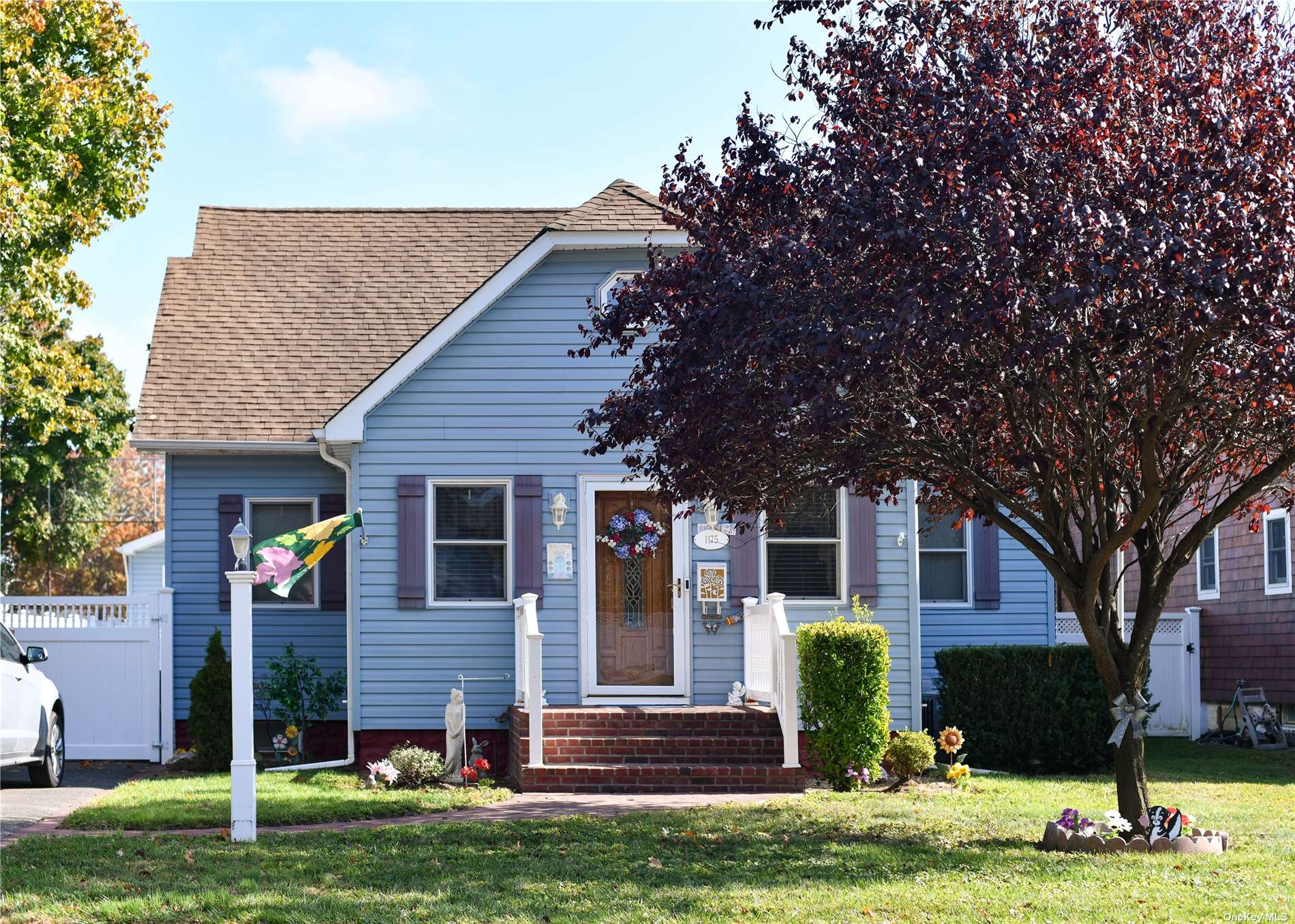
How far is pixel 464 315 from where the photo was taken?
46.4 ft

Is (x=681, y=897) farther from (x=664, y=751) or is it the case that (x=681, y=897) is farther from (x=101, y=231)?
(x=101, y=231)

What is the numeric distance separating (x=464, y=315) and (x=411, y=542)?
7.96ft

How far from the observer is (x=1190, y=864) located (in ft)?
27.5

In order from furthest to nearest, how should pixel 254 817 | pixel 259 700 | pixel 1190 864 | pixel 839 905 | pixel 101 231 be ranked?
pixel 101 231
pixel 259 700
pixel 254 817
pixel 1190 864
pixel 839 905

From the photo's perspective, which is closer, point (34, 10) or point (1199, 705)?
point (34, 10)

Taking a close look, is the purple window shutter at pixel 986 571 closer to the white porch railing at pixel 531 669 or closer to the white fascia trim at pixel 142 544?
the white porch railing at pixel 531 669

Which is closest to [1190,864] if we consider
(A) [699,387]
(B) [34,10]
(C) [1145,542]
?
(C) [1145,542]

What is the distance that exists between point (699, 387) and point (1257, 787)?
7.73 metres

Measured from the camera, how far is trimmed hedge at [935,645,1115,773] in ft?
47.3

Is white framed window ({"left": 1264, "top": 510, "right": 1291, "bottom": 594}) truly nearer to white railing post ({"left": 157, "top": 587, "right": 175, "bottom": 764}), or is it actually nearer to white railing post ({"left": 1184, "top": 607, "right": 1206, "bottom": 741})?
white railing post ({"left": 1184, "top": 607, "right": 1206, "bottom": 741})

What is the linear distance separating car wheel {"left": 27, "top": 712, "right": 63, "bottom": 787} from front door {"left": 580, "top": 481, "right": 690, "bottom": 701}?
17.0 feet

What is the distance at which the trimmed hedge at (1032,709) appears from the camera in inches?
567

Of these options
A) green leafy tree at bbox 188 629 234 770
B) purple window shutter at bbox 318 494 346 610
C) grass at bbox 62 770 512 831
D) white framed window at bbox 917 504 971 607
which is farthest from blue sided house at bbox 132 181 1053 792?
white framed window at bbox 917 504 971 607

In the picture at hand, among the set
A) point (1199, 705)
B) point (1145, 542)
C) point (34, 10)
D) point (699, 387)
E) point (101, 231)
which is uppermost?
point (34, 10)
